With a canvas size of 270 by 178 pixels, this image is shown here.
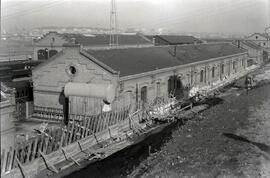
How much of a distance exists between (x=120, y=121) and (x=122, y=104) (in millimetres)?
2547

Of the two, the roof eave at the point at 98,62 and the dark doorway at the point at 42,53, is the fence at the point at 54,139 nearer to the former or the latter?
the roof eave at the point at 98,62

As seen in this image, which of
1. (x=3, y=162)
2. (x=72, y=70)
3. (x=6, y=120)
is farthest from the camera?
(x=72, y=70)

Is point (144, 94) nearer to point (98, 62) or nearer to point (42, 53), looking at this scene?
point (98, 62)

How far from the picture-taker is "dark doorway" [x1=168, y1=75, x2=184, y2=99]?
110 ft

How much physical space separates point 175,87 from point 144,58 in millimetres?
4417

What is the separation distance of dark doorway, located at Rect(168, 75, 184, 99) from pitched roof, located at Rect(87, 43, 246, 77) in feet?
4.79

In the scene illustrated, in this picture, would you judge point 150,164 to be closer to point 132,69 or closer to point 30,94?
point 132,69

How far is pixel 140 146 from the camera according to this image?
2116 centimetres

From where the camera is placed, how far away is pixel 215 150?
1916 centimetres

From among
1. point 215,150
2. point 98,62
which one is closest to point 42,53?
point 98,62

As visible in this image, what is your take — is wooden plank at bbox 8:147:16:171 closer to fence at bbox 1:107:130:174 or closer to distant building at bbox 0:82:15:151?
fence at bbox 1:107:130:174

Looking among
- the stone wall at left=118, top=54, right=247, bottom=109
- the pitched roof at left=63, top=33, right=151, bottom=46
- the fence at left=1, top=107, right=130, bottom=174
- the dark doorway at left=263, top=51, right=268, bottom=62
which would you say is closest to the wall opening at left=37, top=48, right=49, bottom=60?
the pitched roof at left=63, top=33, right=151, bottom=46

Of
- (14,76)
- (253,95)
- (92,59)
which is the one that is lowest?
(253,95)

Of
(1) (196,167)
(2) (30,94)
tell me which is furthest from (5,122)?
(2) (30,94)
